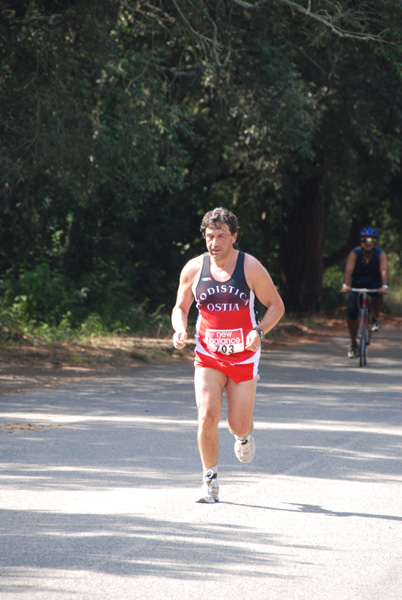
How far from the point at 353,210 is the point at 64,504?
74.0 feet

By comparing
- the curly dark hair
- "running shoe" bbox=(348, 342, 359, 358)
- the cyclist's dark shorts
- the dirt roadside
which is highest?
the curly dark hair

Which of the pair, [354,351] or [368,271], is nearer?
[368,271]

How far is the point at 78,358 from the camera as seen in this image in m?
14.4

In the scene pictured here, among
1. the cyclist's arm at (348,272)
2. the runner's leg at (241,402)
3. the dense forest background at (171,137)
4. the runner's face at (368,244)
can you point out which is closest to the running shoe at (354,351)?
the cyclist's arm at (348,272)

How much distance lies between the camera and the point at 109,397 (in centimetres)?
1095

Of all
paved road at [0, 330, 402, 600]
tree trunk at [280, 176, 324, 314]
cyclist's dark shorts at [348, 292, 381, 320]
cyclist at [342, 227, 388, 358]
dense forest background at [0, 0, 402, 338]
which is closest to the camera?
paved road at [0, 330, 402, 600]

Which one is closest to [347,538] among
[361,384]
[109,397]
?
[109,397]

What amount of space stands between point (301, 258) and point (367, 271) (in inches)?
435

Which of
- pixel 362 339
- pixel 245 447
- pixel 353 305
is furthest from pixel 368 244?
pixel 245 447

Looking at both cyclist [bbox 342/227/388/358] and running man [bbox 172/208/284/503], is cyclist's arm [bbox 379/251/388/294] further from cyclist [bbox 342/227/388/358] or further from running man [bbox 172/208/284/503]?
A: running man [bbox 172/208/284/503]

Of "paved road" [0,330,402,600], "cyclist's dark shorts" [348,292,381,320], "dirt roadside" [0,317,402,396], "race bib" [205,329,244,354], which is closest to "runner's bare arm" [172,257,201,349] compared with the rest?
"race bib" [205,329,244,354]

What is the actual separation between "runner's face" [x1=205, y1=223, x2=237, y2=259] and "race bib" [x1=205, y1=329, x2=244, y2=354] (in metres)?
0.52

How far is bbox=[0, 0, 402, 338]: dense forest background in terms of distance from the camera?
13.4 metres

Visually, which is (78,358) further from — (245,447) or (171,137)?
(245,447)
